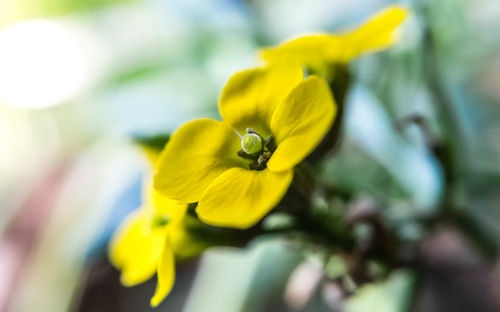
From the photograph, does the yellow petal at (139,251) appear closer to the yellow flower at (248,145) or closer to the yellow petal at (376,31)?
the yellow flower at (248,145)

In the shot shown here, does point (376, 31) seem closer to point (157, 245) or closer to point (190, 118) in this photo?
point (157, 245)

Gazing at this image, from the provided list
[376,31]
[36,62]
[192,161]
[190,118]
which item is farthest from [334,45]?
[36,62]

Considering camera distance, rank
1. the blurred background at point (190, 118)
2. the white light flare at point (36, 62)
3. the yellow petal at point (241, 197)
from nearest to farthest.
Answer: the yellow petal at point (241, 197) → the blurred background at point (190, 118) → the white light flare at point (36, 62)

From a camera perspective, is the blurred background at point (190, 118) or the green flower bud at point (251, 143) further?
the blurred background at point (190, 118)

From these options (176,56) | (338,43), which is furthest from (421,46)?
(176,56)

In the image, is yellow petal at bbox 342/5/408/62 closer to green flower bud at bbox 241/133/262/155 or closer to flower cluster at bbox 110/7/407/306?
flower cluster at bbox 110/7/407/306

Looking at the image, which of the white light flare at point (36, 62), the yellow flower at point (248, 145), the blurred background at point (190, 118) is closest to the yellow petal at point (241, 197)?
the yellow flower at point (248, 145)
